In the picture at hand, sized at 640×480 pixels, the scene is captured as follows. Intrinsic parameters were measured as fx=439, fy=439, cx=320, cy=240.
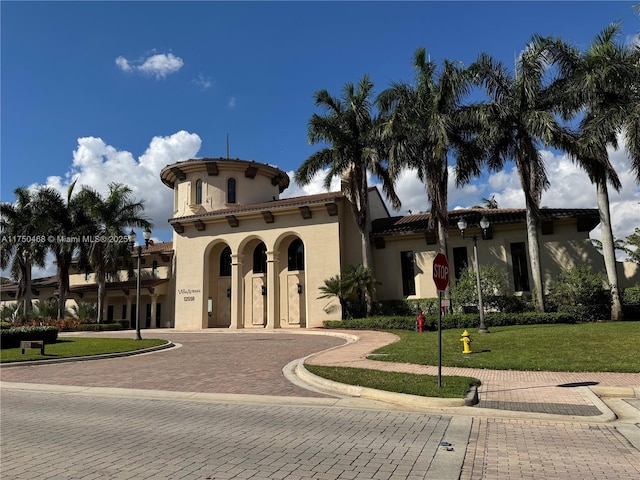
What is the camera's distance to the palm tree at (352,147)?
26406 millimetres

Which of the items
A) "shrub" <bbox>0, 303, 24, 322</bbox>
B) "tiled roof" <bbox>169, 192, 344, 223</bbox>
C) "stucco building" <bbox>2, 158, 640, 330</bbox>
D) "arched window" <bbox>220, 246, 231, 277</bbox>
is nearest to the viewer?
"stucco building" <bbox>2, 158, 640, 330</bbox>

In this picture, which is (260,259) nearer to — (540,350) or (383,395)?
(540,350)

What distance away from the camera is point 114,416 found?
7664mm

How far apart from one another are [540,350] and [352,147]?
16.9 metres

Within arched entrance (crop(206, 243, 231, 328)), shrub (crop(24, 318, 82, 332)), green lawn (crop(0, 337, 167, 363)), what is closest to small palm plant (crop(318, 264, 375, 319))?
arched entrance (crop(206, 243, 231, 328))

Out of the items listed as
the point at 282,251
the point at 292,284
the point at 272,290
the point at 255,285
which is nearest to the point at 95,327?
the point at 255,285

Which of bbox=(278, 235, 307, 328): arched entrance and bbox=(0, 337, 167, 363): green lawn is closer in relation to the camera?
bbox=(0, 337, 167, 363): green lawn

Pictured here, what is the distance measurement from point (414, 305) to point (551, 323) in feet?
26.4

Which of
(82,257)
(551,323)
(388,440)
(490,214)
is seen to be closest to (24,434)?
(388,440)

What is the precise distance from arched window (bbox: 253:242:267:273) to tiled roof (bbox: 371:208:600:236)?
Result: 8.40m

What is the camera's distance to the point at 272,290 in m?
30.4

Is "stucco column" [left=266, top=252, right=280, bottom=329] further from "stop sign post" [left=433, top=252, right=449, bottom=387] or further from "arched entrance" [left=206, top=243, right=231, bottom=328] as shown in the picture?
"stop sign post" [left=433, top=252, right=449, bottom=387]

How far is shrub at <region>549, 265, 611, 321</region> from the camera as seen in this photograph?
21.7 m

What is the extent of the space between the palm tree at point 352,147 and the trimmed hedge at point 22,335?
15.7m
